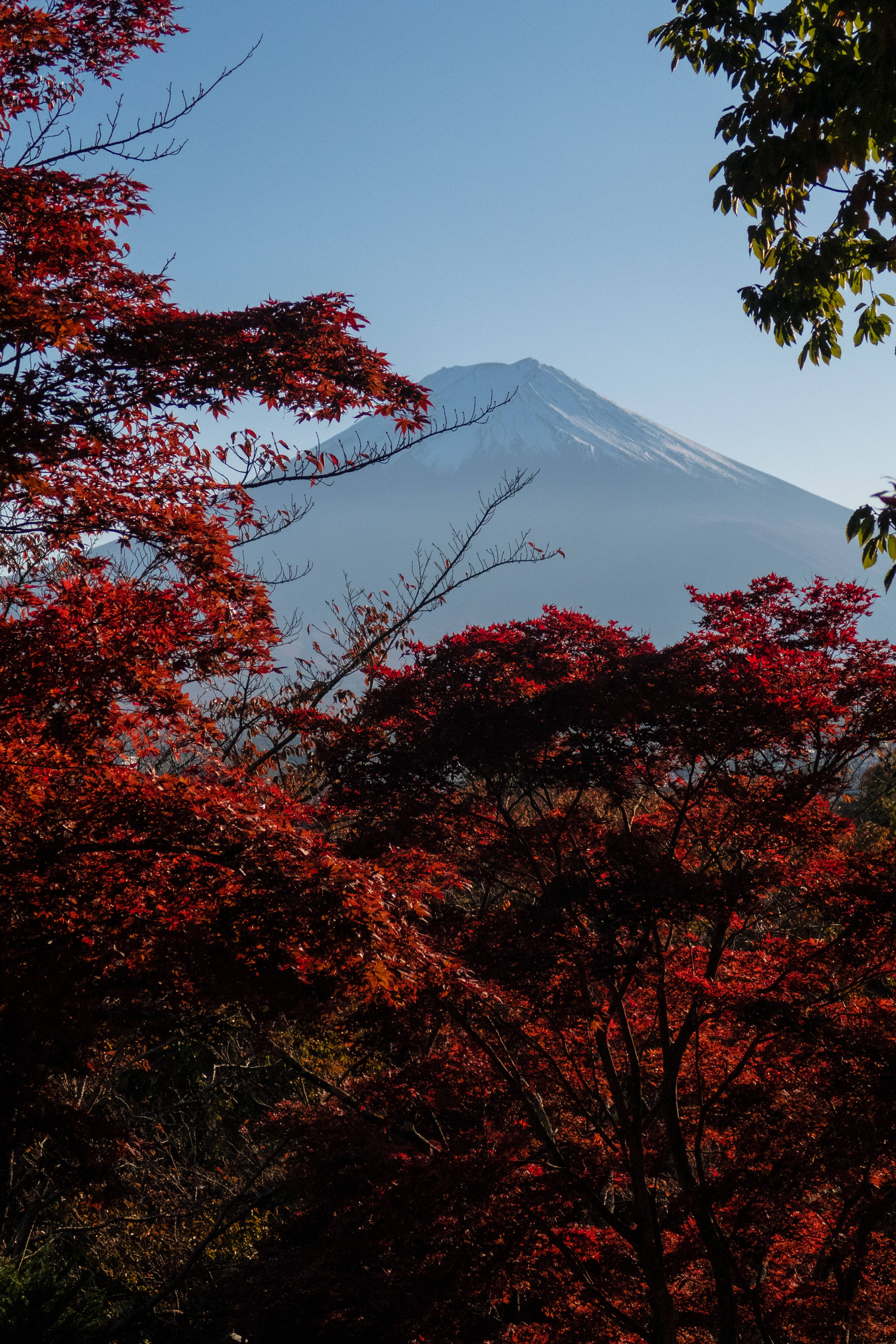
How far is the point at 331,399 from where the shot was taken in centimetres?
517

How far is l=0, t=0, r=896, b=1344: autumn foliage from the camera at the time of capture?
Answer: 166 inches

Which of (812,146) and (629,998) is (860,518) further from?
(629,998)

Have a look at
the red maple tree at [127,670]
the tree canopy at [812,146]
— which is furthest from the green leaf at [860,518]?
the red maple tree at [127,670]

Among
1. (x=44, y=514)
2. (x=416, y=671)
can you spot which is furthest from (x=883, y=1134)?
(x=44, y=514)

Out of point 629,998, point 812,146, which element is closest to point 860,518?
point 812,146

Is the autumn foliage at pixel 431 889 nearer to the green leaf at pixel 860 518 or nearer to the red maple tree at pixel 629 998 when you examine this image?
the red maple tree at pixel 629 998

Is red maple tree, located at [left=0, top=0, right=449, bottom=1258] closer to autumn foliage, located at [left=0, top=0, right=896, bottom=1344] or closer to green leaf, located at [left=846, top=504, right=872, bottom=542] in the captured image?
autumn foliage, located at [left=0, top=0, right=896, bottom=1344]

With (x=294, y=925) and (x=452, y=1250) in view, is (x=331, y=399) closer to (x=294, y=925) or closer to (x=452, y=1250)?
(x=294, y=925)

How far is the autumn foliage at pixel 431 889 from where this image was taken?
423 cm

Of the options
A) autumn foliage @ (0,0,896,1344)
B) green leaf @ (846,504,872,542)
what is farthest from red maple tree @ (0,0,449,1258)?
green leaf @ (846,504,872,542)

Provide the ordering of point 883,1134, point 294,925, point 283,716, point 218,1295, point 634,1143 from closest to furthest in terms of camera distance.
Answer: point 294,925, point 883,1134, point 634,1143, point 283,716, point 218,1295

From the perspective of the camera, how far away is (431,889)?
222 inches

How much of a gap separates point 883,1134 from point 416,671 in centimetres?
404

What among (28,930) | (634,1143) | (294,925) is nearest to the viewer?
(294,925)
